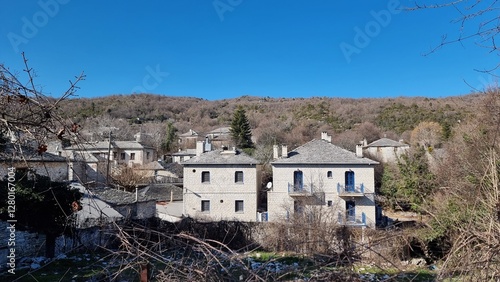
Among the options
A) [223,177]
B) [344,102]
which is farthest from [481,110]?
[344,102]

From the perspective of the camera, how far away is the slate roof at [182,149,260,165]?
20.8 m

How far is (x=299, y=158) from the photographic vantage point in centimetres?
1989

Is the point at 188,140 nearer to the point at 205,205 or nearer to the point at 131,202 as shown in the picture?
the point at 205,205

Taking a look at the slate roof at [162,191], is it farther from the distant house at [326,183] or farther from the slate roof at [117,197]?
the distant house at [326,183]

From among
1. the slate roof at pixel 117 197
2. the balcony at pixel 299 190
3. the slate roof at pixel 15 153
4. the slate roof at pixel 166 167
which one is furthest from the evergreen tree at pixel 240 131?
the slate roof at pixel 15 153

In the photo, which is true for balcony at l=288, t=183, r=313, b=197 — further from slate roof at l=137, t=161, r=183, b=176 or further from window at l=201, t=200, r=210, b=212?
slate roof at l=137, t=161, r=183, b=176

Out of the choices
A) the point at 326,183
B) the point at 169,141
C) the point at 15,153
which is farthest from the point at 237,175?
the point at 169,141

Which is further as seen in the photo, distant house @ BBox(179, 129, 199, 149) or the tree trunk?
distant house @ BBox(179, 129, 199, 149)

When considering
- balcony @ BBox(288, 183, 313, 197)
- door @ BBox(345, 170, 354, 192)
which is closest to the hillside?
door @ BBox(345, 170, 354, 192)

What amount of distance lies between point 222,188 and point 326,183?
643 cm

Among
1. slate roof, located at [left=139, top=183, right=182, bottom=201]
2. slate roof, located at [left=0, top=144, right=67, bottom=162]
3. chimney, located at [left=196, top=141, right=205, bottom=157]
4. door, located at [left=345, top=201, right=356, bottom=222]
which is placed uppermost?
chimney, located at [left=196, top=141, right=205, bottom=157]

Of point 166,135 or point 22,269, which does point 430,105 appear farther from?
point 22,269

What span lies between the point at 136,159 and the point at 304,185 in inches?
946

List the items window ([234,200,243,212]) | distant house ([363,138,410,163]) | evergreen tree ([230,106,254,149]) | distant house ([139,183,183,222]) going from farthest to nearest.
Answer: evergreen tree ([230,106,254,149])
distant house ([363,138,410,163])
distant house ([139,183,183,222])
window ([234,200,243,212])
